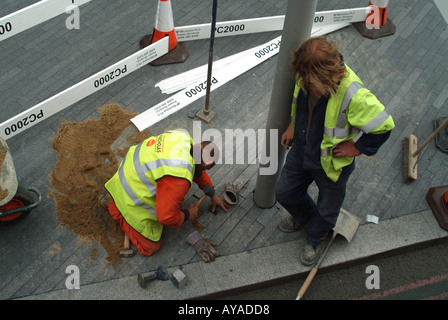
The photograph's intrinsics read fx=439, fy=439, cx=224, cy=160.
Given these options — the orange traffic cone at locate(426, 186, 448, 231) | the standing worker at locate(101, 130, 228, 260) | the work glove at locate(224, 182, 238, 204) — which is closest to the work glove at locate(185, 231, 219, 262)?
the standing worker at locate(101, 130, 228, 260)

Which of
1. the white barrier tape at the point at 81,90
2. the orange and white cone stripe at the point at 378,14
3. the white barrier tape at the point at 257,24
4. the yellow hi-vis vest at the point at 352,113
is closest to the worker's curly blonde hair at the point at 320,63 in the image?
the yellow hi-vis vest at the point at 352,113

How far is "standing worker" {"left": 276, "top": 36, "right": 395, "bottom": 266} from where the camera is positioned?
133 inches

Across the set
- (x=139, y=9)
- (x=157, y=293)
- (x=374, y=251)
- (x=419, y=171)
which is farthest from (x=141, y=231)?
(x=139, y=9)

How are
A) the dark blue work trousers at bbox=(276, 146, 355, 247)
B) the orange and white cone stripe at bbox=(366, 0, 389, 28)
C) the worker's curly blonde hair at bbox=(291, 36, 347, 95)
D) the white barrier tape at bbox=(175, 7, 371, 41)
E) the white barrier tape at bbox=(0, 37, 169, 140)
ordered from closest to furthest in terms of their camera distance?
1. the worker's curly blonde hair at bbox=(291, 36, 347, 95)
2. the dark blue work trousers at bbox=(276, 146, 355, 247)
3. the white barrier tape at bbox=(0, 37, 169, 140)
4. the white barrier tape at bbox=(175, 7, 371, 41)
5. the orange and white cone stripe at bbox=(366, 0, 389, 28)

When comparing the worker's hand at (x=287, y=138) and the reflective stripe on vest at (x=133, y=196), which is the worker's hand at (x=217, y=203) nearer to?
the reflective stripe on vest at (x=133, y=196)

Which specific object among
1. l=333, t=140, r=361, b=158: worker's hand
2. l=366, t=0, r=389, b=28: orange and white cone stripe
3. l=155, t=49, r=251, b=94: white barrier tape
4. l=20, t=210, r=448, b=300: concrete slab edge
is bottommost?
l=20, t=210, r=448, b=300: concrete slab edge

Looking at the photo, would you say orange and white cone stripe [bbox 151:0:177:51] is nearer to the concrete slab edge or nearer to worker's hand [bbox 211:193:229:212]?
worker's hand [bbox 211:193:229:212]

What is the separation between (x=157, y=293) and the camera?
15.0 feet

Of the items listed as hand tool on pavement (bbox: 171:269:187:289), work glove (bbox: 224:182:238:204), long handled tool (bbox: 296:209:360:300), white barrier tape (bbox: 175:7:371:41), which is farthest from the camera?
white barrier tape (bbox: 175:7:371:41)

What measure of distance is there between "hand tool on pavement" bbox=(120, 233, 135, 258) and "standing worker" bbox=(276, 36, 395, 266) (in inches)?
68.1

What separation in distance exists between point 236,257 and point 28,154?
296cm

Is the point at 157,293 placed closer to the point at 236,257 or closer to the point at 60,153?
the point at 236,257

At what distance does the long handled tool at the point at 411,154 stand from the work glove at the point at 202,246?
8.93 ft

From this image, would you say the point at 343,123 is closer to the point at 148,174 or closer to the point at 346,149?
the point at 346,149
